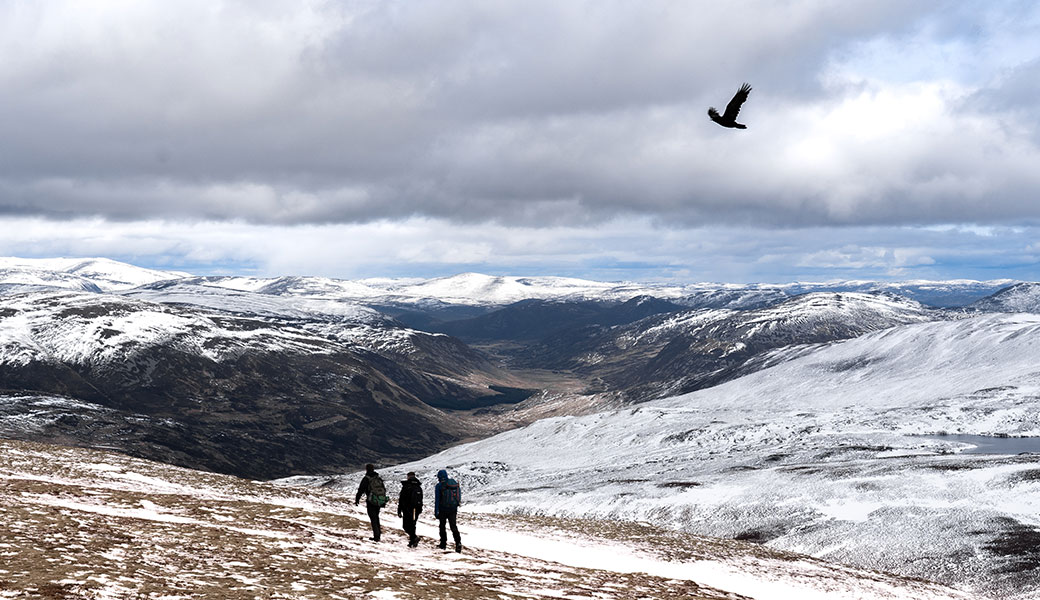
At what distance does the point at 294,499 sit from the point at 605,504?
3809 cm

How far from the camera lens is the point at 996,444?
123250 millimetres

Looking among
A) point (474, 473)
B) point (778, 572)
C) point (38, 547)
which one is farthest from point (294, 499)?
point (474, 473)

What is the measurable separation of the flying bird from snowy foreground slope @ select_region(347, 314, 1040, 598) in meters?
36.0

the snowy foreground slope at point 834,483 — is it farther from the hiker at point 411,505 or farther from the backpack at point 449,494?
the hiker at point 411,505

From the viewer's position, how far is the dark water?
4500 inches

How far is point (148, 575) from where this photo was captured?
20.6 meters

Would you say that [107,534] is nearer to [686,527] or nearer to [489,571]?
[489,571]

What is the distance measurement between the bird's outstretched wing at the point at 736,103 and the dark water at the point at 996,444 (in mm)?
111252

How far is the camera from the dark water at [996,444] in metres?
114

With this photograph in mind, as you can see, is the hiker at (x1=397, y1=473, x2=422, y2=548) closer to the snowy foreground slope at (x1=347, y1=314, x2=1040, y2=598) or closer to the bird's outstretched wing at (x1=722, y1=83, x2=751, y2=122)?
the bird's outstretched wing at (x1=722, y1=83, x2=751, y2=122)

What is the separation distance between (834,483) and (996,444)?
68.4m

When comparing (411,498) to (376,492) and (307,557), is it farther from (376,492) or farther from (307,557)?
(307,557)

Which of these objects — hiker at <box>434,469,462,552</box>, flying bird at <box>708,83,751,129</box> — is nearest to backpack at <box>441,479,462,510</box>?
hiker at <box>434,469,462,552</box>

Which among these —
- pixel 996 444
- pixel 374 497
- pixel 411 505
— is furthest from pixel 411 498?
pixel 996 444
